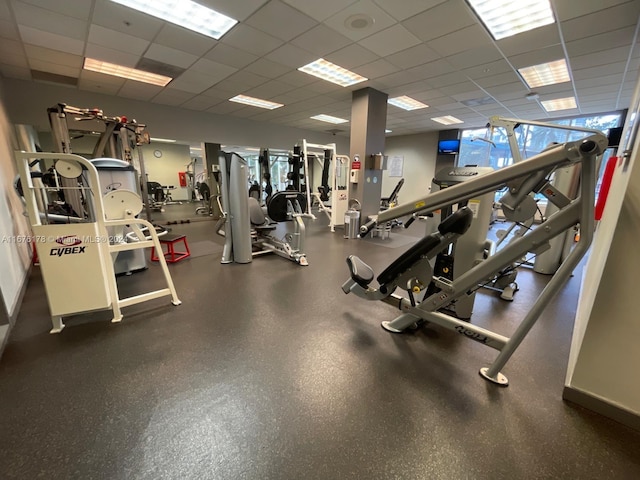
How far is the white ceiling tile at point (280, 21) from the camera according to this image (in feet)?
9.13

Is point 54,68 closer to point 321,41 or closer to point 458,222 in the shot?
point 321,41

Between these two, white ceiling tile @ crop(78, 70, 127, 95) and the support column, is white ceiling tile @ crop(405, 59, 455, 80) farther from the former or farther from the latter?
white ceiling tile @ crop(78, 70, 127, 95)

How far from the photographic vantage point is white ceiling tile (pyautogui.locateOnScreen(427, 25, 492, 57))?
316 centimetres

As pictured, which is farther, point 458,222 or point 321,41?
point 321,41

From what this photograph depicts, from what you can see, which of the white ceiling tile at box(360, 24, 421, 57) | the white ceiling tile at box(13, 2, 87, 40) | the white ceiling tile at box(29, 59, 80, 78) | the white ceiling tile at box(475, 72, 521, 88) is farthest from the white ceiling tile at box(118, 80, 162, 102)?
the white ceiling tile at box(475, 72, 521, 88)

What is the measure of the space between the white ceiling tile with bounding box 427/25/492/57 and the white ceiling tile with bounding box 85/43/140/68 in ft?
14.2

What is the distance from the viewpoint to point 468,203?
2.22m

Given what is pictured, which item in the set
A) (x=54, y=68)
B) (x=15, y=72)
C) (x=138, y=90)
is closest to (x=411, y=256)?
(x=54, y=68)

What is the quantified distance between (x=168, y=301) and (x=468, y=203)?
3.08 m

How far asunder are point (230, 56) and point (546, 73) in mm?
5184

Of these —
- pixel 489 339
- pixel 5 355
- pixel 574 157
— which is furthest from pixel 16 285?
pixel 574 157

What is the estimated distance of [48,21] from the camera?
296cm

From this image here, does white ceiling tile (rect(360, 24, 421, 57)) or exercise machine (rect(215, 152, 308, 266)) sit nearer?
white ceiling tile (rect(360, 24, 421, 57))

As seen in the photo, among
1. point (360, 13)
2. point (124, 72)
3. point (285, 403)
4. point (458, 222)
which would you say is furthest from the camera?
point (124, 72)
